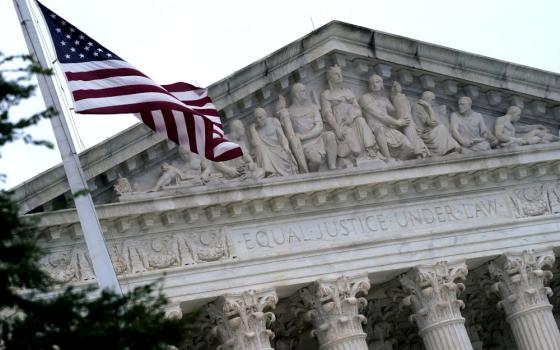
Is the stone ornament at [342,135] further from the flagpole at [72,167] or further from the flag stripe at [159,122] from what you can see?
the flagpole at [72,167]

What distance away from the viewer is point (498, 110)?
35438 mm

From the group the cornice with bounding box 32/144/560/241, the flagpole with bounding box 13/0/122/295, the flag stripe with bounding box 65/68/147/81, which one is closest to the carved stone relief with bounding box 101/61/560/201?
the cornice with bounding box 32/144/560/241

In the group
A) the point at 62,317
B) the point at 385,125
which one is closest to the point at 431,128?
the point at 385,125

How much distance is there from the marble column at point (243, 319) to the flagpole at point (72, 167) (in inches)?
225

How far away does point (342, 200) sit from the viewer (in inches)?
1264

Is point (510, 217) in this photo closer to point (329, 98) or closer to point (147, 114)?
point (329, 98)

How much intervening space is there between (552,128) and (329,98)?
6215mm

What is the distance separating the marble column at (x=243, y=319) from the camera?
3012 cm

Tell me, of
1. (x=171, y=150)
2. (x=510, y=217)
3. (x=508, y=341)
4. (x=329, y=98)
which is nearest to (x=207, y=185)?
(x=171, y=150)

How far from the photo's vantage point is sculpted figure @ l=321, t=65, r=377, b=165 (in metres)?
32.7

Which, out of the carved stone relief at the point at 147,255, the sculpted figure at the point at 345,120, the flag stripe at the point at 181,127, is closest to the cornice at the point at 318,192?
the carved stone relief at the point at 147,255

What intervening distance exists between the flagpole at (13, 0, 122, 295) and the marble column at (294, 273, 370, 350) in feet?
24.3

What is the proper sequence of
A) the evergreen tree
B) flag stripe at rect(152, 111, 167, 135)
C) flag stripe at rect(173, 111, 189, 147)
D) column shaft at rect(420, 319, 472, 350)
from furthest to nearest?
column shaft at rect(420, 319, 472, 350) → flag stripe at rect(173, 111, 189, 147) → flag stripe at rect(152, 111, 167, 135) → the evergreen tree

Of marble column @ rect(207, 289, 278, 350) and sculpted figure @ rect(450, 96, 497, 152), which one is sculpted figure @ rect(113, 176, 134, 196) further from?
sculpted figure @ rect(450, 96, 497, 152)
